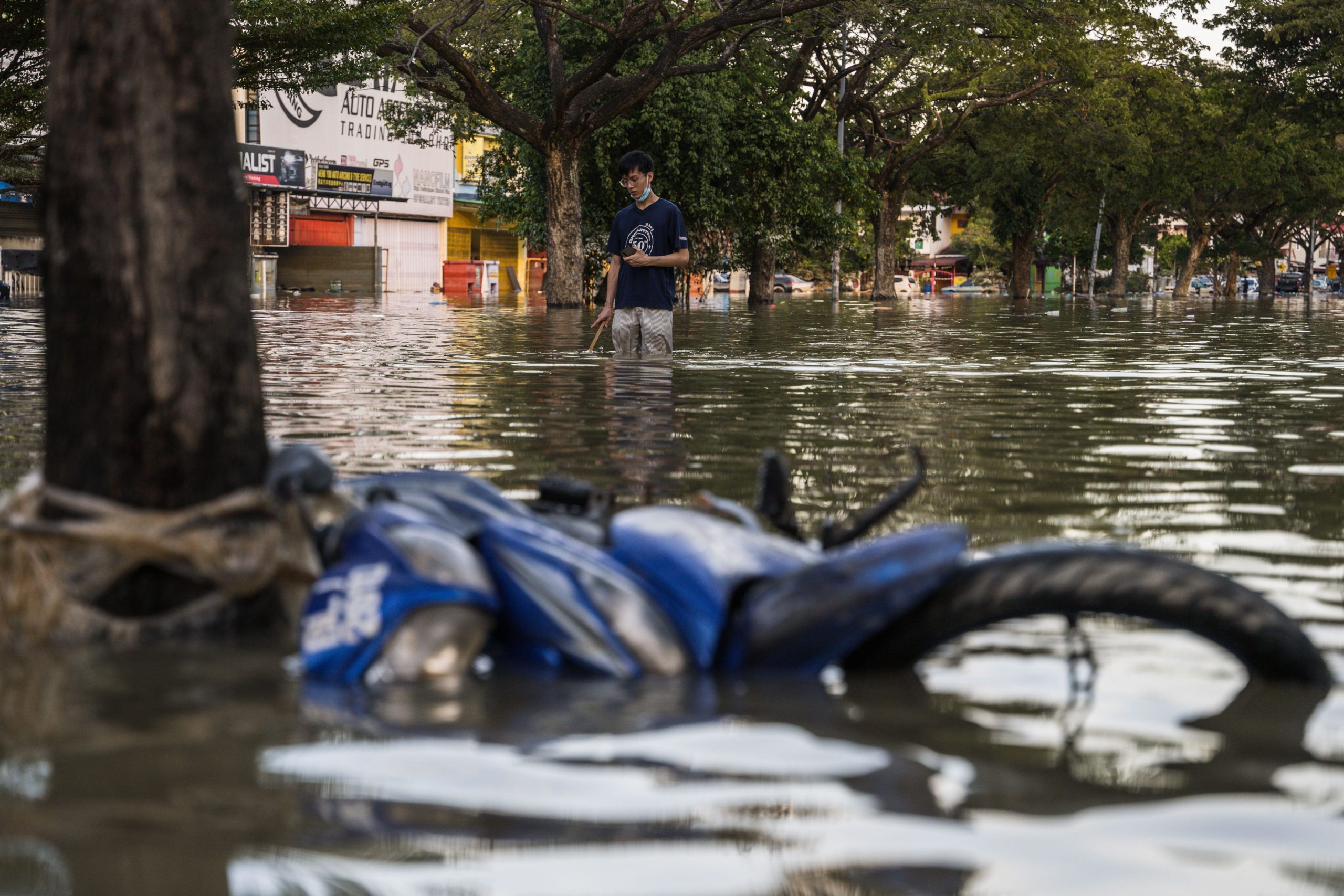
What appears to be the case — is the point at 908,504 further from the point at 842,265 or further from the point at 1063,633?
the point at 842,265

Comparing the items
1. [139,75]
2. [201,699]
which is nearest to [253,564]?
[201,699]

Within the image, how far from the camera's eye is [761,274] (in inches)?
1513

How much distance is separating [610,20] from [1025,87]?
14700 millimetres

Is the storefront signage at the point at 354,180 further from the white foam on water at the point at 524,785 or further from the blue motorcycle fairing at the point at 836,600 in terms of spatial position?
the white foam on water at the point at 524,785

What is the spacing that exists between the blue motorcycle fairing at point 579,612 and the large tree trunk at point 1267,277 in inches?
2915

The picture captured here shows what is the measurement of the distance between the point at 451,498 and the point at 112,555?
79cm

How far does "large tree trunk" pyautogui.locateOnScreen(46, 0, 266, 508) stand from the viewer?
10.3 feet

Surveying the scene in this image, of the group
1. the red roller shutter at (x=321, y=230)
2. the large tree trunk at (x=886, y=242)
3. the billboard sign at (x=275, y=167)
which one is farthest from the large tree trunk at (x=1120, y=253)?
the billboard sign at (x=275, y=167)

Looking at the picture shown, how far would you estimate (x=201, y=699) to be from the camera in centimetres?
291

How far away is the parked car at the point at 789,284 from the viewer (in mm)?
82750

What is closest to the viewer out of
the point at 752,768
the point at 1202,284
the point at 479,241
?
the point at 752,768

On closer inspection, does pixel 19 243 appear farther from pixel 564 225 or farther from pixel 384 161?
pixel 564 225

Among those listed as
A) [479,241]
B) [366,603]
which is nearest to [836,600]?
[366,603]

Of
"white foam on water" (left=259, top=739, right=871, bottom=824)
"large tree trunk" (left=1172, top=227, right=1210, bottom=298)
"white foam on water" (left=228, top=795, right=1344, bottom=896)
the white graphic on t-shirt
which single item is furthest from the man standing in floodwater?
"large tree trunk" (left=1172, top=227, right=1210, bottom=298)
